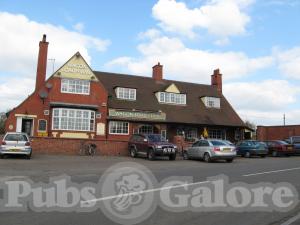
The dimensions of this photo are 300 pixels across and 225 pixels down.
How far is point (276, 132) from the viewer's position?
53.8 meters

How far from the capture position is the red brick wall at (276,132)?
52.2m

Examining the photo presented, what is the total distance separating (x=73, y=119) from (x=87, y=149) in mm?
7052

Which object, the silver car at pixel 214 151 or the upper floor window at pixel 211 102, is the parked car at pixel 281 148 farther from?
the silver car at pixel 214 151

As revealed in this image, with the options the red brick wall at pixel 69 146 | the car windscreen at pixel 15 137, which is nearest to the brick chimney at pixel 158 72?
the red brick wall at pixel 69 146

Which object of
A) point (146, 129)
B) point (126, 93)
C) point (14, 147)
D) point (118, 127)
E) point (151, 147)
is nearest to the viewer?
point (14, 147)

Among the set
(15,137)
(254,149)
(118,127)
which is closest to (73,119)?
(118,127)

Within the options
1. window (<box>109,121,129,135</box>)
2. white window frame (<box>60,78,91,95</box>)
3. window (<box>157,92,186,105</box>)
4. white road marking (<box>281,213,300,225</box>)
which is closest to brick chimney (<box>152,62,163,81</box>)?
window (<box>157,92,186,105</box>)

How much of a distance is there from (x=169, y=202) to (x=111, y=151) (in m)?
22.4

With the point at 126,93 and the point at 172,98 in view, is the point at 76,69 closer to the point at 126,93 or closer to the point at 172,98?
the point at 126,93

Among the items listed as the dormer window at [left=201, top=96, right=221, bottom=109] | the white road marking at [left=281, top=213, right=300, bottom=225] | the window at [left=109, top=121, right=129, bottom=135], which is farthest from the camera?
the dormer window at [left=201, top=96, right=221, bottom=109]

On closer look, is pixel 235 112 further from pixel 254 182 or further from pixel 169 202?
pixel 169 202

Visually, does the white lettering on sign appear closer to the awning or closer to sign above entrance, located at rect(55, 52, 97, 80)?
sign above entrance, located at rect(55, 52, 97, 80)

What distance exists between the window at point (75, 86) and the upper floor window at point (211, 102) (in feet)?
47.7

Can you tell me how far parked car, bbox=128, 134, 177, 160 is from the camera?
28.5 metres
